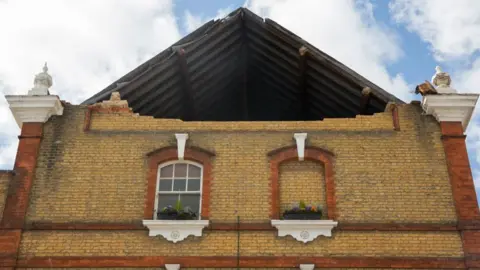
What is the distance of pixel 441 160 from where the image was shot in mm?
14258

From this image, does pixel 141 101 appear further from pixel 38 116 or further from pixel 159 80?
pixel 38 116

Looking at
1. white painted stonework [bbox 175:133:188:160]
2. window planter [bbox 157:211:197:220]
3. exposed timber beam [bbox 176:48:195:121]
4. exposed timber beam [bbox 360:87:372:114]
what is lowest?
window planter [bbox 157:211:197:220]

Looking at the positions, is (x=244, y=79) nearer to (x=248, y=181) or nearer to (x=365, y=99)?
(x=365, y=99)

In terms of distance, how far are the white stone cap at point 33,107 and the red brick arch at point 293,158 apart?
18.2ft

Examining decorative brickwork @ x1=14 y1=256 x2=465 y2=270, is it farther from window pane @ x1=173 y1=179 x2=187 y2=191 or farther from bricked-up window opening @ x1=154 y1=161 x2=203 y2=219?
window pane @ x1=173 y1=179 x2=187 y2=191

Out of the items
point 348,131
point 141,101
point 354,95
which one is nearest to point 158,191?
point 141,101

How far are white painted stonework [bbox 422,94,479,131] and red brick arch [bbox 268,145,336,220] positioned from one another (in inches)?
110

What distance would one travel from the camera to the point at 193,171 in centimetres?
1448

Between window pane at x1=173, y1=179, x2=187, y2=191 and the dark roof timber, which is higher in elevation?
the dark roof timber

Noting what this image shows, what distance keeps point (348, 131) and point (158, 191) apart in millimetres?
4836

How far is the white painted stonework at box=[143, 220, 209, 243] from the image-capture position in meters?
13.2

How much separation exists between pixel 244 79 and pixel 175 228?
23.9 ft

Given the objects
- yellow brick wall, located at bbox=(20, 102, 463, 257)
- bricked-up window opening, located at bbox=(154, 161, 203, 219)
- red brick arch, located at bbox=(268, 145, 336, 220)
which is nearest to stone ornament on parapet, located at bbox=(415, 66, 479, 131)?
yellow brick wall, located at bbox=(20, 102, 463, 257)

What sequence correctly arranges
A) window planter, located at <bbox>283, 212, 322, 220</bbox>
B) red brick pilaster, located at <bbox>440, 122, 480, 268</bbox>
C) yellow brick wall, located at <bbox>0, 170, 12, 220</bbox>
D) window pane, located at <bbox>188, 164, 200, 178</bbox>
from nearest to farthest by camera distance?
1. red brick pilaster, located at <bbox>440, 122, 480, 268</bbox>
2. window planter, located at <bbox>283, 212, 322, 220</bbox>
3. yellow brick wall, located at <bbox>0, 170, 12, 220</bbox>
4. window pane, located at <bbox>188, 164, 200, 178</bbox>
